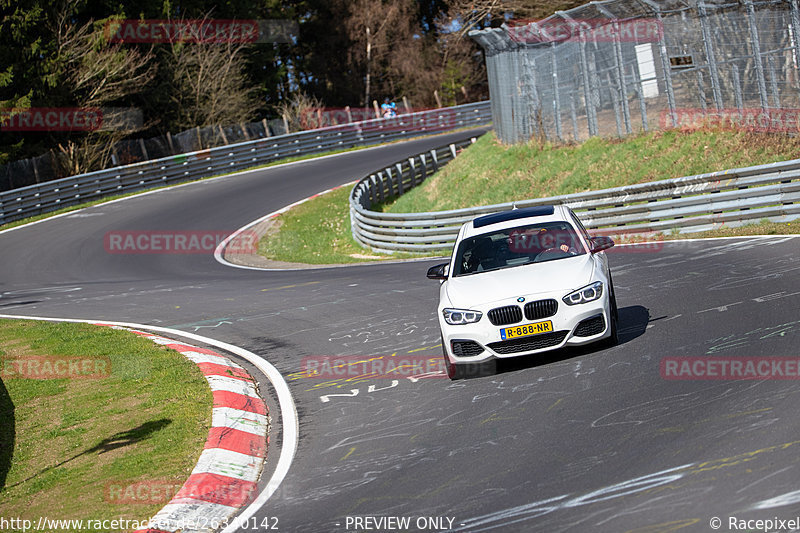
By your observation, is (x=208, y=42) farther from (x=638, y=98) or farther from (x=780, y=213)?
(x=780, y=213)

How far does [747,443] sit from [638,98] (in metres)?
17.6

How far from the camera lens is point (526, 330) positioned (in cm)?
857

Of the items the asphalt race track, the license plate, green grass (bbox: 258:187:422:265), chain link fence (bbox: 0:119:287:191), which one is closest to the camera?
the asphalt race track

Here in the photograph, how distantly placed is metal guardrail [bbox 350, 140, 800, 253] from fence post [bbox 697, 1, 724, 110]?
3.23 meters

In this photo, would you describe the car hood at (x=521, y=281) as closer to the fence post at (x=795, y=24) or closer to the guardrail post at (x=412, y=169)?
the fence post at (x=795, y=24)

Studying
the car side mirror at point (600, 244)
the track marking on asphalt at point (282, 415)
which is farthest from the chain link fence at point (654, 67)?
the track marking on asphalt at point (282, 415)

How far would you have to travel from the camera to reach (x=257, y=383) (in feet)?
33.6

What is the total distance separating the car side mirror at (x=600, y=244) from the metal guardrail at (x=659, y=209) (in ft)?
23.2

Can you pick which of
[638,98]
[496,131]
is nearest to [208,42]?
[496,131]

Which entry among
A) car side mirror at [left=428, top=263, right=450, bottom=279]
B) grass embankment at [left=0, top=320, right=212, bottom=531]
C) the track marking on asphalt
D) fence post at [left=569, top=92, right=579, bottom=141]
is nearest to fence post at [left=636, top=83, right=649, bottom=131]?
fence post at [left=569, top=92, right=579, bottom=141]

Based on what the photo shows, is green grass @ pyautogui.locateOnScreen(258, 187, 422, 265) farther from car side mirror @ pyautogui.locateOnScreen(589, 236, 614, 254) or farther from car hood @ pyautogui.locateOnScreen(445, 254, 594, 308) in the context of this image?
car hood @ pyautogui.locateOnScreen(445, 254, 594, 308)

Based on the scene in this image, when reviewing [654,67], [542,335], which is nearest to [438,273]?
[542,335]

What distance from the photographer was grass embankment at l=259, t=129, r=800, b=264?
62.6 feet

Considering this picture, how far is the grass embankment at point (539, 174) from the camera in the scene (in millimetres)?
19078
